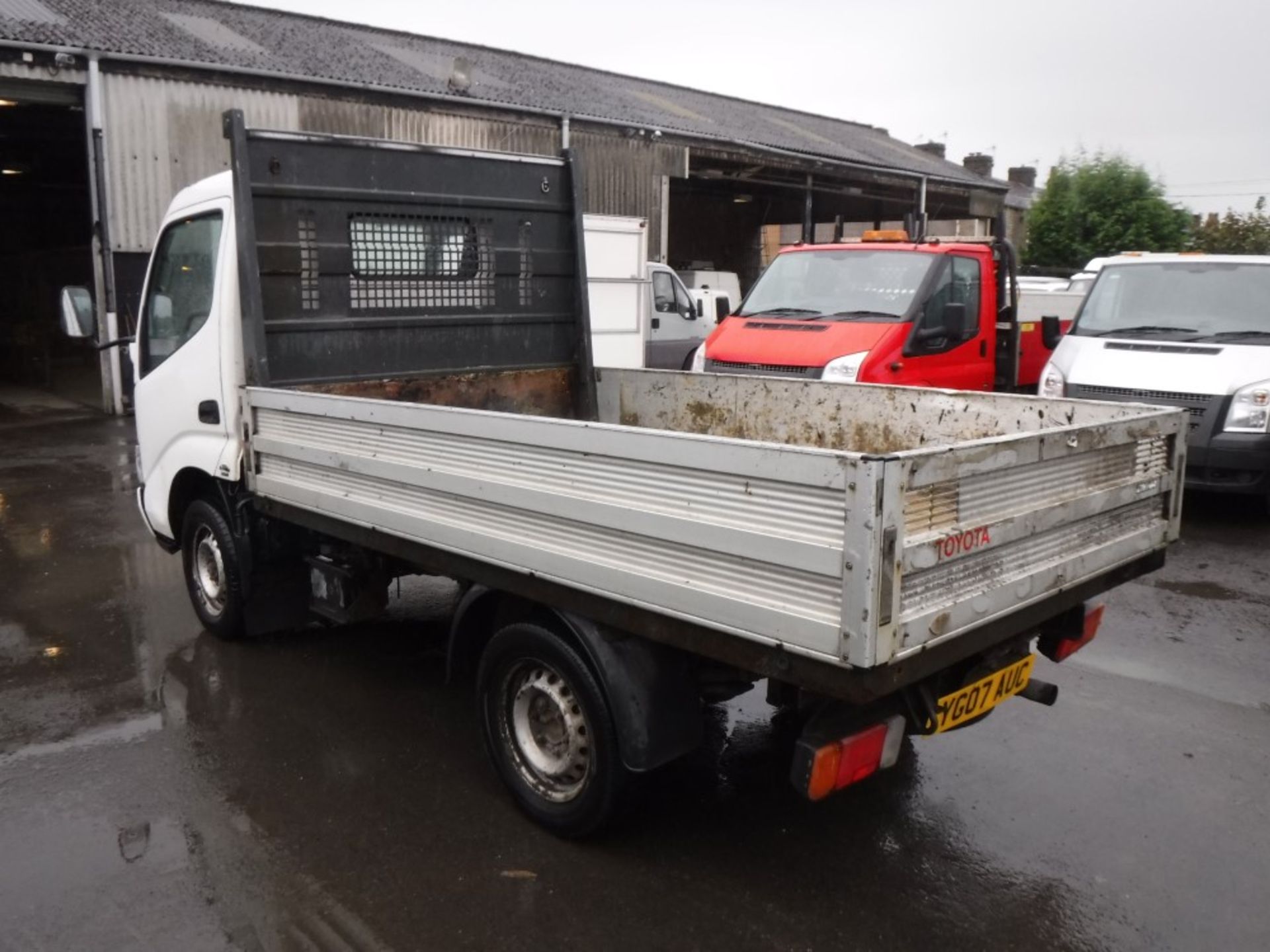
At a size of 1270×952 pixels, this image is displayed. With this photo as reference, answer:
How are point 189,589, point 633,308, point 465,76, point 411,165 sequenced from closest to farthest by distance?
1. point 411,165
2. point 189,589
3. point 633,308
4. point 465,76

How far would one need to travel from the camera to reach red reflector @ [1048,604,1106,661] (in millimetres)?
3799

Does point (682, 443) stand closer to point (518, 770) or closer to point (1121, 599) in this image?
point (518, 770)

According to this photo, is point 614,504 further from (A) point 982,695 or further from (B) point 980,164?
(B) point 980,164

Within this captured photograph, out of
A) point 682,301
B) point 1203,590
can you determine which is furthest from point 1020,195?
point 1203,590

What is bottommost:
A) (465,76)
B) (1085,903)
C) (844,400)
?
(1085,903)

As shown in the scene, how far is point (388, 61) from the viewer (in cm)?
1964

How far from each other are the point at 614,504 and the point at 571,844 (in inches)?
53.0

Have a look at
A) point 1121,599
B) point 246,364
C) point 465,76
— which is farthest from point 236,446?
point 465,76

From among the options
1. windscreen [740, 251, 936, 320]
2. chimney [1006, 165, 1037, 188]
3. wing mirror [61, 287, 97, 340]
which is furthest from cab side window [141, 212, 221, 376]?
chimney [1006, 165, 1037, 188]

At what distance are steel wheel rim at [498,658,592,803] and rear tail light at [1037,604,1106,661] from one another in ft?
5.76

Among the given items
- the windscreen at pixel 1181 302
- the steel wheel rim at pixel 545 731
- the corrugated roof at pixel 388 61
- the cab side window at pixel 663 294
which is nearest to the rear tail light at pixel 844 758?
the steel wheel rim at pixel 545 731

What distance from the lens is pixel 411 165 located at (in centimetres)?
532

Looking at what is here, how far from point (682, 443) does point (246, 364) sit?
2.80 metres

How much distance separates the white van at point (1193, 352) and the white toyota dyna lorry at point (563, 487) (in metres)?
4.27
